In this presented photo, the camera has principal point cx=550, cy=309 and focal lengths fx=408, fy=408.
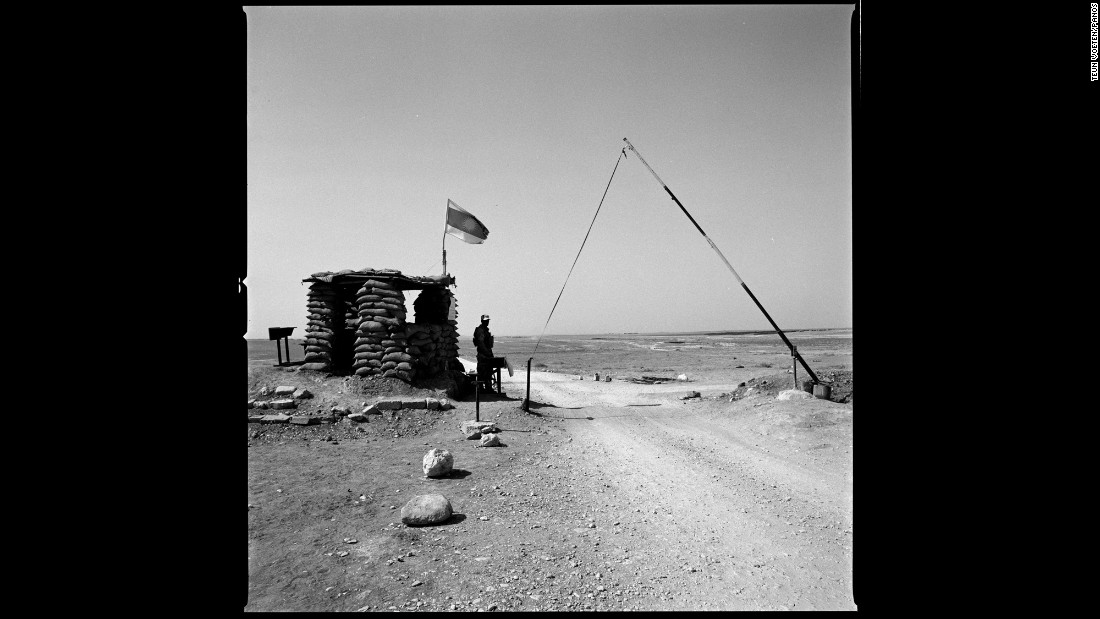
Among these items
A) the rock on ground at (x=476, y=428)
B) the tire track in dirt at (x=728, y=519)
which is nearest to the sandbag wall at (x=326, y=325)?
the rock on ground at (x=476, y=428)

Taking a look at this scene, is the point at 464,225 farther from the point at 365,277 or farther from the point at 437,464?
the point at 437,464

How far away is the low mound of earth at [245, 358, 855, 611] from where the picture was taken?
10.3ft

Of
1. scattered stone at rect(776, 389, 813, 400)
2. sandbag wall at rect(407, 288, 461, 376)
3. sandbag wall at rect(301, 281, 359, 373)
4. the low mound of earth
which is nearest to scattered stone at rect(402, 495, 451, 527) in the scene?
the low mound of earth

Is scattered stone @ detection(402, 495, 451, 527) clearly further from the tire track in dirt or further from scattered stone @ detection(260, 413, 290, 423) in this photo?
scattered stone @ detection(260, 413, 290, 423)

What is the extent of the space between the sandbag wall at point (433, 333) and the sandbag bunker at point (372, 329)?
3cm

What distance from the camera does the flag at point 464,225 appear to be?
1462cm
